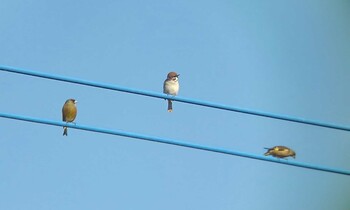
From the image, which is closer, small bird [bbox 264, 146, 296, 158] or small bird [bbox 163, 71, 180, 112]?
small bird [bbox 264, 146, 296, 158]

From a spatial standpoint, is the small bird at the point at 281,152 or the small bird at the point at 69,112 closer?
the small bird at the point at 281,152

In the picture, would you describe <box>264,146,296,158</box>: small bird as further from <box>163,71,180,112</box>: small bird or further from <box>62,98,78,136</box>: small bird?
<box>62,98,78,136</box>: small bird

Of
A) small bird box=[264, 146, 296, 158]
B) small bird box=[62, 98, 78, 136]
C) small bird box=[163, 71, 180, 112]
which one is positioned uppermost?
small bird box=[163, 71, 180, 112]

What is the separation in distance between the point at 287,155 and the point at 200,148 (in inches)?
268

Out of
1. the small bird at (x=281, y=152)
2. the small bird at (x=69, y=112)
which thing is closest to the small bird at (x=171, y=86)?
the small bird at (x=69, y=112)

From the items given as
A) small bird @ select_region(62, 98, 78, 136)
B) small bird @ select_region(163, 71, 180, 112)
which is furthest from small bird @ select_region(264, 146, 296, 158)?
small bird @ select_region(62, 98, 78, 136)

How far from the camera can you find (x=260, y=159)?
1197cm

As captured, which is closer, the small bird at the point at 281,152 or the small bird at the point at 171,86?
the small bird at the point at 281,152

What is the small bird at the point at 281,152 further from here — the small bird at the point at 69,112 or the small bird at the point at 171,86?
the small bird at the point at 69,112

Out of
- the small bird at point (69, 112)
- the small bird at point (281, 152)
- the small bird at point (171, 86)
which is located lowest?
the small bird at point (281, 152)

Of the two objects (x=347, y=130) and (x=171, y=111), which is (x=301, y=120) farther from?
(x=171, y=111)

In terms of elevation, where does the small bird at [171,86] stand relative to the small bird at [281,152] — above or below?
above

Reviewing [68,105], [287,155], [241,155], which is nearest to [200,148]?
[241,155]

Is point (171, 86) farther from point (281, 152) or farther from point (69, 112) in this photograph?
point (281, 152)
